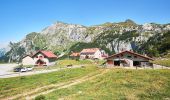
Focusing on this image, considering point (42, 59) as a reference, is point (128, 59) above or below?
below

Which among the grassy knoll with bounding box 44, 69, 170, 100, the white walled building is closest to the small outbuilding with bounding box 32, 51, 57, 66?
the white walled building

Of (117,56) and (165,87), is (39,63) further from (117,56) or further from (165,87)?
(165,87)

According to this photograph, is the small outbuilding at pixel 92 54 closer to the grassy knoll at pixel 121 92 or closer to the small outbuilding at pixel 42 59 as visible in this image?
the small outbuilding at pixel 42 59

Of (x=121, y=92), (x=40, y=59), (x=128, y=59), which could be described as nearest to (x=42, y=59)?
(x=40, y=59)

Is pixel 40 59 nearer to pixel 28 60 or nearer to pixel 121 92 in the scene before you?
pixel 28 60

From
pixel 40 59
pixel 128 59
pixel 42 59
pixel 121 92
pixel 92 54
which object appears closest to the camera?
pixel 121 92

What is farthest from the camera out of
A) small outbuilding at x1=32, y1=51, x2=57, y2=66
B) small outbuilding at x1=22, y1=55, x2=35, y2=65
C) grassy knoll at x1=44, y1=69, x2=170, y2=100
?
small outbuilding at x1=22, y1=55, x2=35, y2=65

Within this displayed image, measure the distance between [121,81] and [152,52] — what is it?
9834cm

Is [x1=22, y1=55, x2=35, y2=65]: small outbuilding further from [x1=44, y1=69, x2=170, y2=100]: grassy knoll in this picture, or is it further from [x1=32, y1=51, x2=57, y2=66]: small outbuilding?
[x1=44, y1=69, x2=170, y2=100]: grassy knoll

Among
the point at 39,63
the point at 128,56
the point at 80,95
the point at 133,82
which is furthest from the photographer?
the point at 39,63

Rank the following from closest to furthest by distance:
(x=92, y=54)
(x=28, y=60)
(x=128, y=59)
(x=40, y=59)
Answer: (x=128, y=59), (x=40, y=59), (x=28, y=60), (x=92, y=54)

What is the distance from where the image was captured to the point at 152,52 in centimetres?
13775

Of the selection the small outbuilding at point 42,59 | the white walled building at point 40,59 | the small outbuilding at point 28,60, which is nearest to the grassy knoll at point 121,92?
the small outbuilding at point 42,59

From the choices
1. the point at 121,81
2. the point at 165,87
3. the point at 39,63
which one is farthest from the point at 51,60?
the point at 165,87
